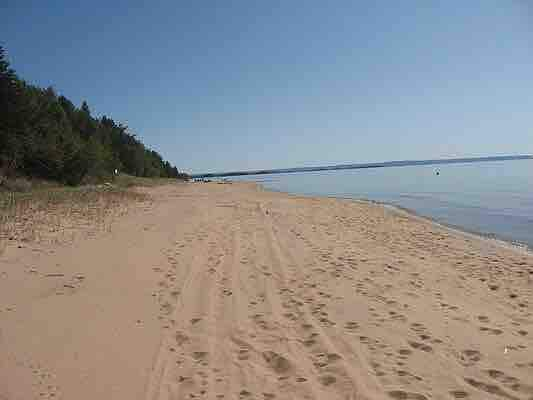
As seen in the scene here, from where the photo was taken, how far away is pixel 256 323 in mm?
5332

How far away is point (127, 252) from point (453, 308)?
23.9 feet

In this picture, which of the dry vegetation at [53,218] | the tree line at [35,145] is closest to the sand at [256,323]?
the dry vegetation at [53,218]

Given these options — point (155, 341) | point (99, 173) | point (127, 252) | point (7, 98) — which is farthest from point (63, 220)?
point (99, 173)

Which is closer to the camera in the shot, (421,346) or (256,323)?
(421,346)

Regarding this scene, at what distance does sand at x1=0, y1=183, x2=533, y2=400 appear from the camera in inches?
147

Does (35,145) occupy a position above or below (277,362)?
above

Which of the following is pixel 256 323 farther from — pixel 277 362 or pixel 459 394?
pixel 459 394

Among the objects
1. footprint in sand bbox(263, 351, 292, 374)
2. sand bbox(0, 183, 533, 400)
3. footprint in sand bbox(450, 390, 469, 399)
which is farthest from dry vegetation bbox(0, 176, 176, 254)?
footprint in sand bbox(450, 390, 469, 399)

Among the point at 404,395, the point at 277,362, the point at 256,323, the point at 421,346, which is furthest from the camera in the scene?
the point at 256,323

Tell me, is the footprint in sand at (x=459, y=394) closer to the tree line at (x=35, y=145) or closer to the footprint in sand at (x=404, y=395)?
the footprint in sand at (x=404, y=395)

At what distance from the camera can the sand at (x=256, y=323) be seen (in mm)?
3744

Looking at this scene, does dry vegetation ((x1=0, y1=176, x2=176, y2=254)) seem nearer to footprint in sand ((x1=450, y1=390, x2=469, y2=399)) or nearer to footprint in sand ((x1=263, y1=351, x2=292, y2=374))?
footprint in sand ((x1=263, y1=351, x2=292, y2=374))

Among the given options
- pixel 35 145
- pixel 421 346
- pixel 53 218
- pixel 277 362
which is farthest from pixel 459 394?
pixel 35 145

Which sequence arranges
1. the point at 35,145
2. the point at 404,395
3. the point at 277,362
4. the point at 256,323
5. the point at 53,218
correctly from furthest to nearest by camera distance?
the point at 35,145 < the point at 53,218 < the point at 256,323 < the point at 277,362 < the point at 404,395
